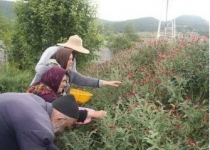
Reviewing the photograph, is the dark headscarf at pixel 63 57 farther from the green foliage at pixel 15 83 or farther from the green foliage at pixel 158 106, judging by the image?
the green foliage at pixel 15 83

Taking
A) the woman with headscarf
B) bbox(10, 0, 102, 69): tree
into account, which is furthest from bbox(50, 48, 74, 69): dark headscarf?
bbox(10, 0, 102, 69): tree

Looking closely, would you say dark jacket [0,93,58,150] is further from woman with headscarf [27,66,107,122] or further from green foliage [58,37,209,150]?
woman with headscarf [27,66,107,122]

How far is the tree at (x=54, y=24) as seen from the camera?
8430 millimetres

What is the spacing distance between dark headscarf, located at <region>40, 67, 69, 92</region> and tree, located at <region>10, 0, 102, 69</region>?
16.0ft

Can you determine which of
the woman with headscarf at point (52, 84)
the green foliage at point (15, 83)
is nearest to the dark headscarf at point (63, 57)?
the woman with headscarf at point (52, 84)

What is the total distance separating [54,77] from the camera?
3523 millimetres

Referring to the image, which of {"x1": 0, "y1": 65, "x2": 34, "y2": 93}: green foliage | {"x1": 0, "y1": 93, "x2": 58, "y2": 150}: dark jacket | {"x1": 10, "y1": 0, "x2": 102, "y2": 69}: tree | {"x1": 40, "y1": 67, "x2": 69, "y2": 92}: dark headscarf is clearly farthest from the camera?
{"x1": 10, "y1": 0, "x2": 102, "y2": 69}: tree

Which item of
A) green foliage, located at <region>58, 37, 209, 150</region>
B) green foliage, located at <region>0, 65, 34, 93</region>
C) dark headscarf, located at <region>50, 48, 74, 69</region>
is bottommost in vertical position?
green foliage, located at <region>0, 65, 34, 93</region>

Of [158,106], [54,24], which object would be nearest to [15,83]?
[54,24]

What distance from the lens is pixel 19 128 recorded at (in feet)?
7.63

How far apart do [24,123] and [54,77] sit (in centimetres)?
125

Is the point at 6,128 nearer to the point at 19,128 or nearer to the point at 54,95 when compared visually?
the point at 19,128

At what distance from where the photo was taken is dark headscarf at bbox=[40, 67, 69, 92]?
3502 mm

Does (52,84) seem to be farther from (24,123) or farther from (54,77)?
(24,123)
